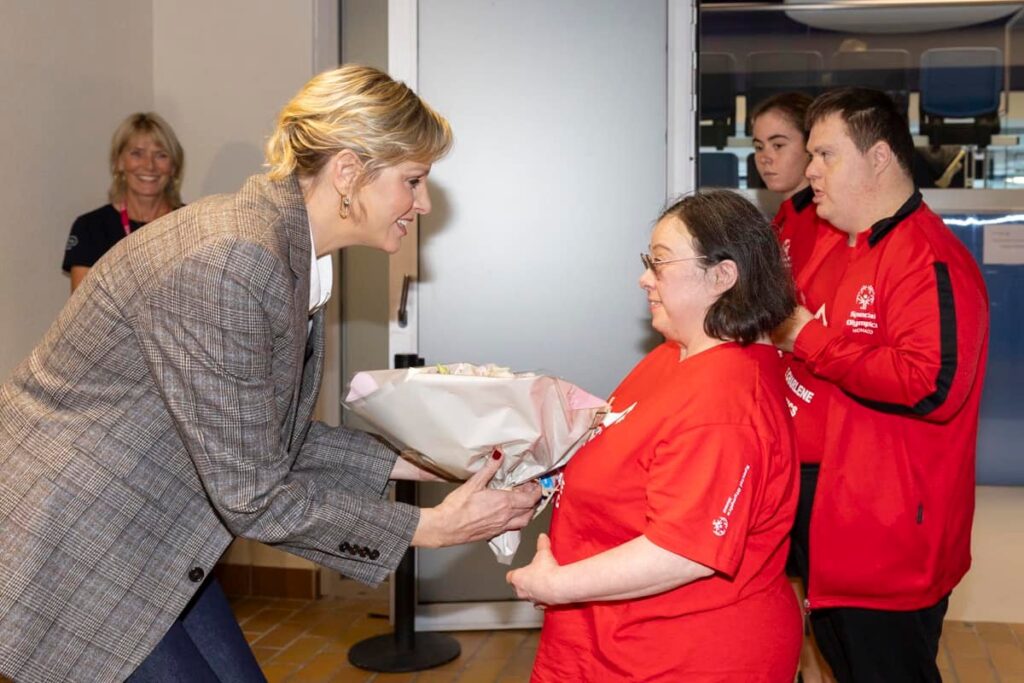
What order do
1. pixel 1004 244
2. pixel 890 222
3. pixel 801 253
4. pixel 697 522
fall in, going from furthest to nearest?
pixel 1004 244 < pixel 801 253 < pixel 890 222 < pixel 697 522

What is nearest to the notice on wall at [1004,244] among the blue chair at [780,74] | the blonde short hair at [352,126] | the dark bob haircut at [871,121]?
the blue chair at [780,74]

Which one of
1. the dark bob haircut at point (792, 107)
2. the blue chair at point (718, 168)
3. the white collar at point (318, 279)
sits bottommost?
the white collar at point (318, 279)

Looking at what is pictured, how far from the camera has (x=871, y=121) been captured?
2.74 metres

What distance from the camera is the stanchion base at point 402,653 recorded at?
3934 millimetres

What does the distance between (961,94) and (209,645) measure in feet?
12.5

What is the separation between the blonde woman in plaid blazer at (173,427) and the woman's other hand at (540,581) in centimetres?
24

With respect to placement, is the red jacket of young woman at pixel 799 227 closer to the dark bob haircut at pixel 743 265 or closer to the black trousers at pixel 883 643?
the black trousers at pixel 883 643

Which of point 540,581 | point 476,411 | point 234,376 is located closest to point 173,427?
point 234,376

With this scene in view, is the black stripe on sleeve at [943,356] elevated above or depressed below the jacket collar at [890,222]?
below

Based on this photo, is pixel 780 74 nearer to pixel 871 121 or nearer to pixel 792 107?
pixel 792 107

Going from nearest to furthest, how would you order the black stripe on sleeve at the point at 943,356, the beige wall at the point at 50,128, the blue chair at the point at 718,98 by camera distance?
the black stripe on sleeve at the point at 943,356 → the beige wall at the point at 50,128 → the blue chair at the point at 718,98

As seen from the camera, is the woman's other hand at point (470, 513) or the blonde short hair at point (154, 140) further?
the blonde short hair at point (154, 140)

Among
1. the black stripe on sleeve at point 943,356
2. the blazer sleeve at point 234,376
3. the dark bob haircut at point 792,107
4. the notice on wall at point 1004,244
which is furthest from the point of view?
the notice on wall at point 1004,244

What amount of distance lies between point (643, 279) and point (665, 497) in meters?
0.45
